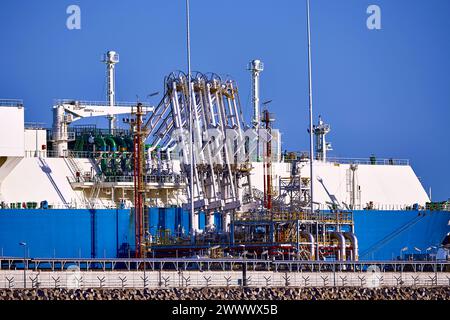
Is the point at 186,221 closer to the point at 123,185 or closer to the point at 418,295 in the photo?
the point at 123,185

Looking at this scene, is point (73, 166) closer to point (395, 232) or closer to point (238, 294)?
point (395, 232)

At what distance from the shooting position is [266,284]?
82125 mm

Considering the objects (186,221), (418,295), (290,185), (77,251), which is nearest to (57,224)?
(77,251)

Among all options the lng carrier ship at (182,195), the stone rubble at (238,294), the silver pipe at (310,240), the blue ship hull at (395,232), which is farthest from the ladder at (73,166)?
the stone rubble at (238,294)

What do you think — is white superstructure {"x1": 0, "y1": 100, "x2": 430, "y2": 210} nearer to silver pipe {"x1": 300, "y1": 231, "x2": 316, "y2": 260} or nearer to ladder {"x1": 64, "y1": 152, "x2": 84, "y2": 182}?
ladder {"x1": 64, "y1": 152, "x2": 84, "y2": 182}

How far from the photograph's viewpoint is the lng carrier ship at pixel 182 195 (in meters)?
93.5

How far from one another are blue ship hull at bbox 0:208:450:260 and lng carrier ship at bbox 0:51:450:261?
0.20ft

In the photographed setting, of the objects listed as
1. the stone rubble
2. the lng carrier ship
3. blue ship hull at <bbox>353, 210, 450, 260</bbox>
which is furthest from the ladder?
the stone rubble

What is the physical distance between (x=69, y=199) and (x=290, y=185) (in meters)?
13.4

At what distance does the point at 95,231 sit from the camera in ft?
312

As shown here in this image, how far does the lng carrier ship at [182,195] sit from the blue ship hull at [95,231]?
0.06 m

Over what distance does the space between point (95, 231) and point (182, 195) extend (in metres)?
9.04

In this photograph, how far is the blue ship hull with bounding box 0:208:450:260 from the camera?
303ft

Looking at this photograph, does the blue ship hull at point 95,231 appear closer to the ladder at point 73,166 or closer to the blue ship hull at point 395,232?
the blue ship hull at point 395,232
